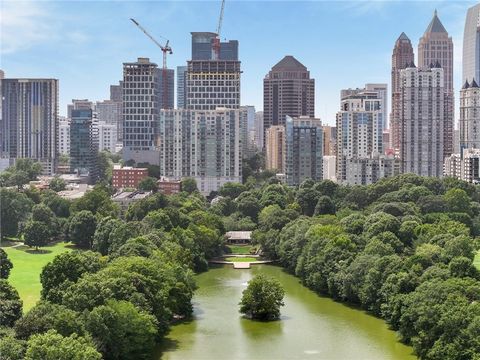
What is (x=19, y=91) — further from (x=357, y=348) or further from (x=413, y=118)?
(x=357, y=348)

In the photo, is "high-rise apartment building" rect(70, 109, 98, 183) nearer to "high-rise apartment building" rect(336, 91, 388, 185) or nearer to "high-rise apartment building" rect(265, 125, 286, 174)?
"high-rise apartment building" rect(265, 125, 286, 174)

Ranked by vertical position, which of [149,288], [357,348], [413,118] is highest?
[413,118]

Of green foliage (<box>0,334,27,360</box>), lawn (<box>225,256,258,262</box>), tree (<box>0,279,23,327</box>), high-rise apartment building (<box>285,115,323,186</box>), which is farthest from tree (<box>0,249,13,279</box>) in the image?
high-rise apartment building (<box>285,115,323,186</box>)

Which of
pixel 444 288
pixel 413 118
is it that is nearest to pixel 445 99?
pixel 413 118

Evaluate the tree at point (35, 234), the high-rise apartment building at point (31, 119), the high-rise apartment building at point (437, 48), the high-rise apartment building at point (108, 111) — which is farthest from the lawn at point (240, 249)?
the high-rise apartment building at point (108, 111)

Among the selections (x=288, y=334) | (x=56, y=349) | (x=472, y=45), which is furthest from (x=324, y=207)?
(x=472, y=45)

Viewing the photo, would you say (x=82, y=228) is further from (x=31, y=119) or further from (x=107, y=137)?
(x=107, y=137)

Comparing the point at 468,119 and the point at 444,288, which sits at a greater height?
the point at 468,119

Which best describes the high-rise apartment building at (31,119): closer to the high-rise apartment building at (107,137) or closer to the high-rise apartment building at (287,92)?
the high-rise apartment building at (287,92)
